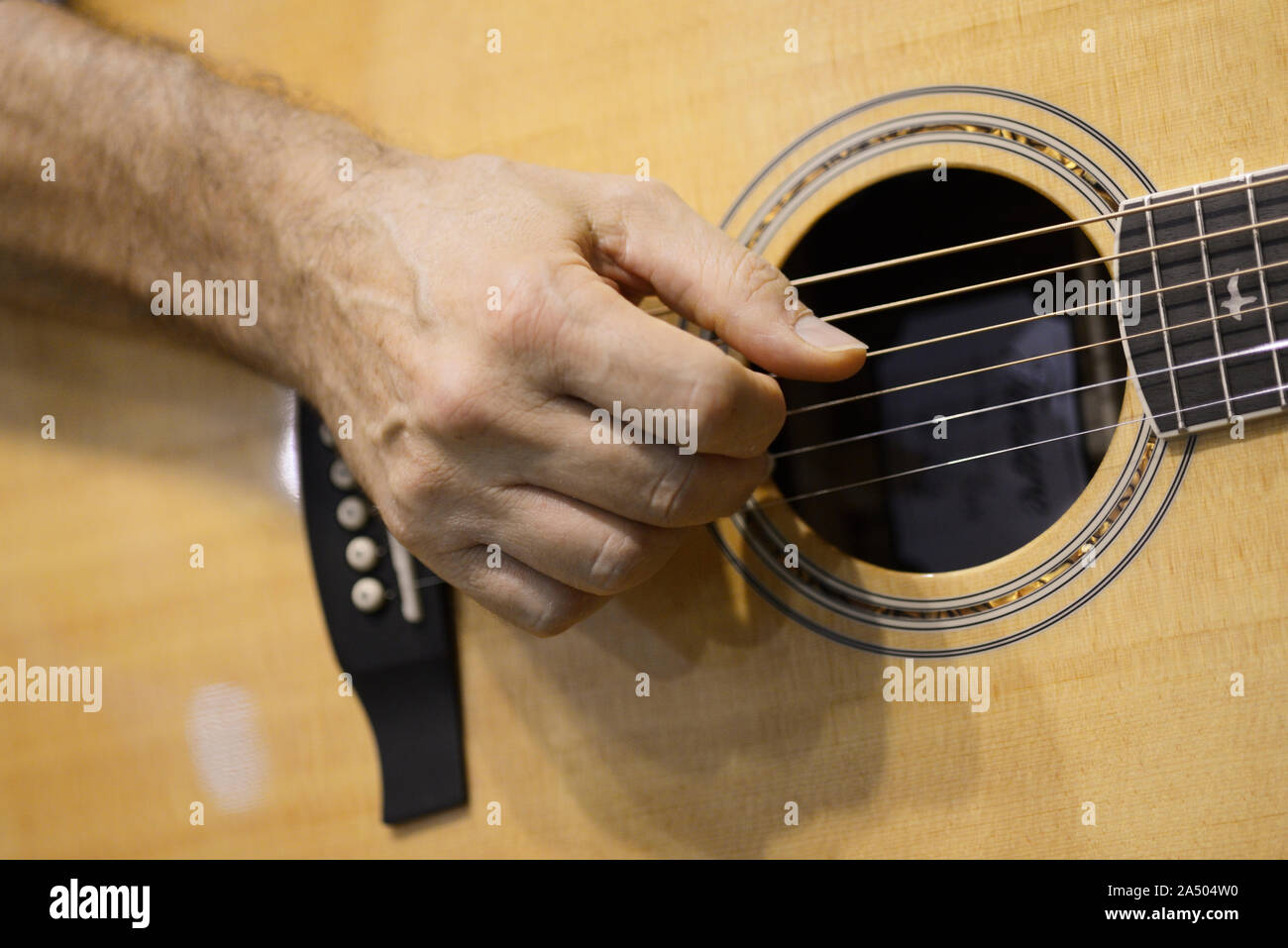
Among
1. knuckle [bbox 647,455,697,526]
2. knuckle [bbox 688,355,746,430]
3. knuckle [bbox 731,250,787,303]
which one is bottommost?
knuckle [bbox 647,455,697,526]

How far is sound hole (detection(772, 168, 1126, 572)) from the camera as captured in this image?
33.8 inches

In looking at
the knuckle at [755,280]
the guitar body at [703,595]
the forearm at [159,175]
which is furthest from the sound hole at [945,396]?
the forearm at [159,175]

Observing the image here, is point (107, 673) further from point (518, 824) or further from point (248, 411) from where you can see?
point (518, 824)

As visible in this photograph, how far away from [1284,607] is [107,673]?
1.10 metres

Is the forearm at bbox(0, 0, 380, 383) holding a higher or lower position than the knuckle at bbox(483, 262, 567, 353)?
higher

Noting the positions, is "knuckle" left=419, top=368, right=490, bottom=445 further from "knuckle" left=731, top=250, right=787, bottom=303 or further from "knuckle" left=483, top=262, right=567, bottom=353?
"knuckle" left=731, top=250, right=787, bottom=303

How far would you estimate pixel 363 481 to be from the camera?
763mm

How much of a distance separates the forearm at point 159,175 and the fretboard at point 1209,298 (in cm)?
65

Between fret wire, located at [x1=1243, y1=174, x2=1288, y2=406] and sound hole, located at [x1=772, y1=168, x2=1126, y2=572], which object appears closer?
fret wire, located at [x1=1243, y1=174, x2=1288, y2=406]

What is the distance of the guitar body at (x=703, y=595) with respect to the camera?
689 millimetres

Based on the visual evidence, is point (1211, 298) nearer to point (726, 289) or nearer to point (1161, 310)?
point (1161, 310)

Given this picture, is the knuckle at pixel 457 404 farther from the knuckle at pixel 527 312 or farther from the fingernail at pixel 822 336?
the fingernail at pixel 822 336

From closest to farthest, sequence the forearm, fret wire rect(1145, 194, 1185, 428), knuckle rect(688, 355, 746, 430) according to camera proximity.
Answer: knuckle rect(688, 355, 746, 430) → fret wire rect(1145, 194, 1185, 428) → the forearm

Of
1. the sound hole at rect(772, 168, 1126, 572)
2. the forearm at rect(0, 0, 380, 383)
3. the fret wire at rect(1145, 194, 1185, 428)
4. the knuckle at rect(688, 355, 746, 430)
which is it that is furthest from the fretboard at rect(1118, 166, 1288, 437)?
the forearm at rect(0, 0, 380, 383)
